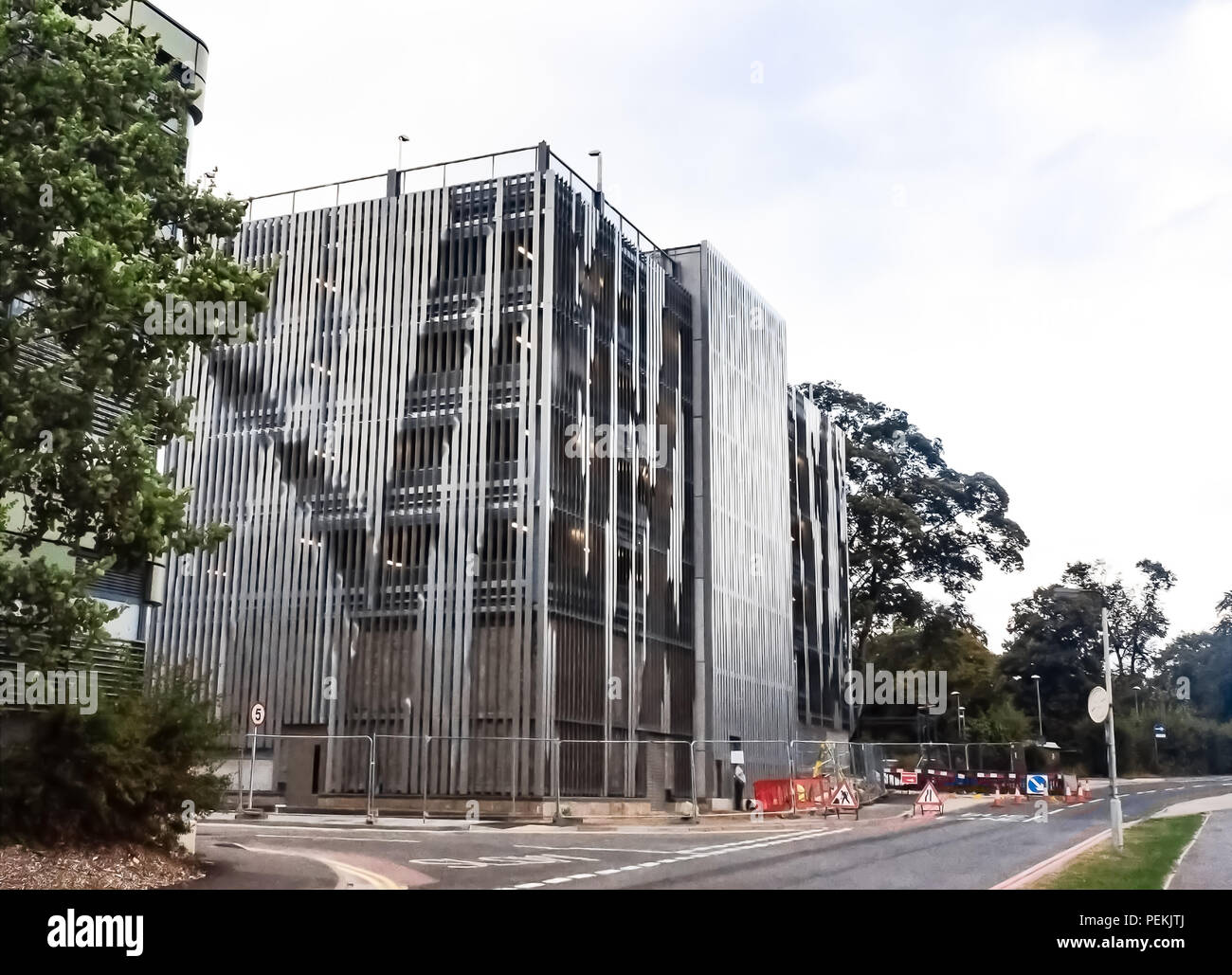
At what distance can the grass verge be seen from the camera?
18891 mm

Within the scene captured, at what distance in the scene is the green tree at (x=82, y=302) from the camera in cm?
1452

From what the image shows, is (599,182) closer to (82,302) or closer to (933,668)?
(82,302)

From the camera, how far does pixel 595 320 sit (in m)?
46.9

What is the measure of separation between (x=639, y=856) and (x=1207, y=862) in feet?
35.9

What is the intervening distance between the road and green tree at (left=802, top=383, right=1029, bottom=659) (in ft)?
129

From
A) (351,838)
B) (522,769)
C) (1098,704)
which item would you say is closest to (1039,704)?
(522,769)

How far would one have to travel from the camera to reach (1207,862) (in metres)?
23.0

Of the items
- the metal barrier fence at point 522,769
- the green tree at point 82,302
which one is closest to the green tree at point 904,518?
the metal barrier fence at point 522,769

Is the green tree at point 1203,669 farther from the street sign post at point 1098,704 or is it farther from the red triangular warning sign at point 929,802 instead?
the street sign post at point 1098,704

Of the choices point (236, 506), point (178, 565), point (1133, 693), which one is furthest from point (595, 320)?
point (1133, 693)

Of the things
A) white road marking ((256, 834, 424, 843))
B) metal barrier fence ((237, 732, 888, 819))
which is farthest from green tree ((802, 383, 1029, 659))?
white road marking ((256, 834, 424, 843))

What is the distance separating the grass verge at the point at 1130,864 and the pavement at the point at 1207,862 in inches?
10.0
